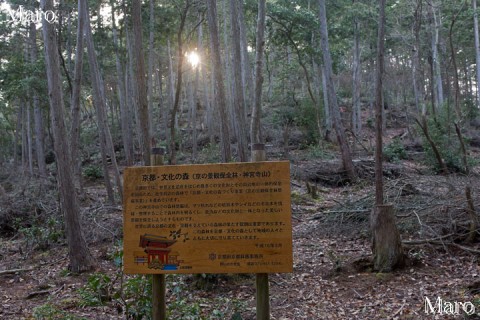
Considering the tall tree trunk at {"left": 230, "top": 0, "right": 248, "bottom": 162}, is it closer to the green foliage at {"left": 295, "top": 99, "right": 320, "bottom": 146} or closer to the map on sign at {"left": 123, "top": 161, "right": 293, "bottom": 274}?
the map on sign at {"left": 123, "top": 161, "right": 293, "bottom": 274}

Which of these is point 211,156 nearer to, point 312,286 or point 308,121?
point 308,121

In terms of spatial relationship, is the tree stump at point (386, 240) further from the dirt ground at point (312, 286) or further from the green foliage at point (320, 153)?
the green foliage at point (320, 153)

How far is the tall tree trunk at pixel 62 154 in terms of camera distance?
7238 mm

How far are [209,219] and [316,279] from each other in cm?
342

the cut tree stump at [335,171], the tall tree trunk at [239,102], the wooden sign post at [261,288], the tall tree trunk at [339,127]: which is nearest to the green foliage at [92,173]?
the cut tree stump at [335,171]

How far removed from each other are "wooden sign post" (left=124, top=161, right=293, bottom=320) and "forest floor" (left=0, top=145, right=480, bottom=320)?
67 cm

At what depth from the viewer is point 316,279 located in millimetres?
6633

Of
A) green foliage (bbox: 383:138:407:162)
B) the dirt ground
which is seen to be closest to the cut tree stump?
green foliage (bbox: 383:138:407:162)

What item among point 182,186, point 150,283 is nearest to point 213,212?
point 182,186

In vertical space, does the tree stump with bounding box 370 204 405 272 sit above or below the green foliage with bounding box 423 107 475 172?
below

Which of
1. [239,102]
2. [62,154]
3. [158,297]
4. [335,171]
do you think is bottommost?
[158,297]

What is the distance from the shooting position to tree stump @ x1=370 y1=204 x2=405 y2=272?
6301 mm

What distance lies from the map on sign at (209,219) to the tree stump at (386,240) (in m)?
3.11

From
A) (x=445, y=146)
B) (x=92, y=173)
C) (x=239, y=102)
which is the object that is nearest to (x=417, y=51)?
(x=445, y=146)
